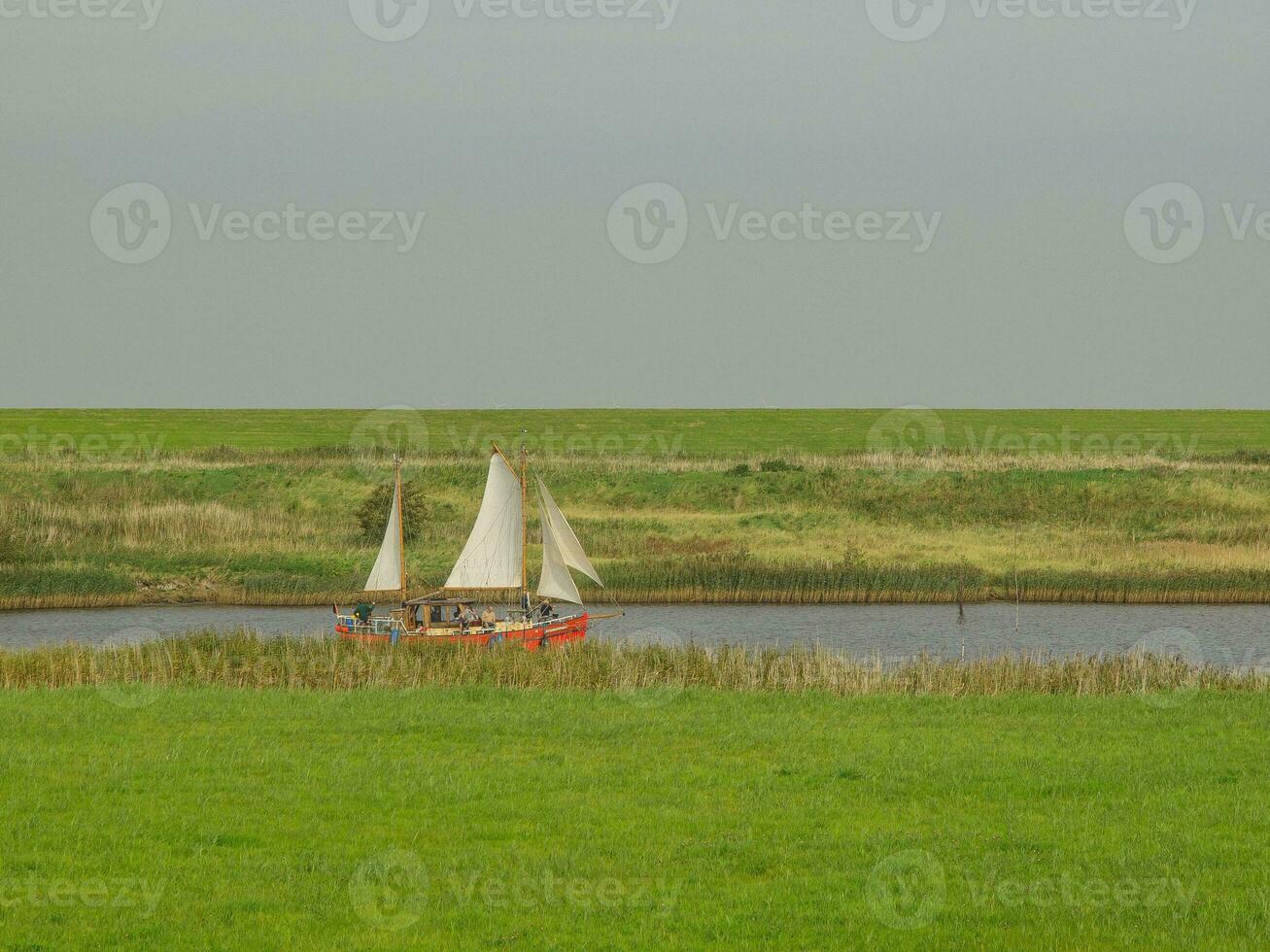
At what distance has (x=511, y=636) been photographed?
124ft

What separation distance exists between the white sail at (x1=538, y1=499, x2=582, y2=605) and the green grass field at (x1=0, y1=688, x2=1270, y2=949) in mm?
14756

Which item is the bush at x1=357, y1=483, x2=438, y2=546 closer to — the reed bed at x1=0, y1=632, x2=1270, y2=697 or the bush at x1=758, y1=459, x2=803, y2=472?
the bush at x1=758, y1=459, x2=803, y2=472

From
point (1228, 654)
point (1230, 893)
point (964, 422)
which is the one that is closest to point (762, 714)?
point (1230, 893)

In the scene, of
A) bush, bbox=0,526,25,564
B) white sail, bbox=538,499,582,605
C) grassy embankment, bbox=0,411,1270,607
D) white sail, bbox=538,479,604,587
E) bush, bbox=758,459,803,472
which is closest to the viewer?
white sail, bbox=538,479,604,587

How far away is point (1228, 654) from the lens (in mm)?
37500

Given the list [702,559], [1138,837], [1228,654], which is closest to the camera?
[1138,837]

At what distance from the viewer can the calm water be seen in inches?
1581

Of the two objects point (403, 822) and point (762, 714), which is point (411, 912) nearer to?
point (403, 822)

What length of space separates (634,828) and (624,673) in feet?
37.9

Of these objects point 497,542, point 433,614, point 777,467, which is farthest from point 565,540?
point 777,467

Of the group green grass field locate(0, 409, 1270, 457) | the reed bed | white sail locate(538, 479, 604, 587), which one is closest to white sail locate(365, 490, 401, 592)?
white sail locate(538, 479, 604, 587)

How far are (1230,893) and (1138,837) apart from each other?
2020 mm

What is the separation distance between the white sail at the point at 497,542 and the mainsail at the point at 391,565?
1484 millimetres

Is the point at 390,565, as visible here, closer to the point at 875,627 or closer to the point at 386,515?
the point at 875,627
